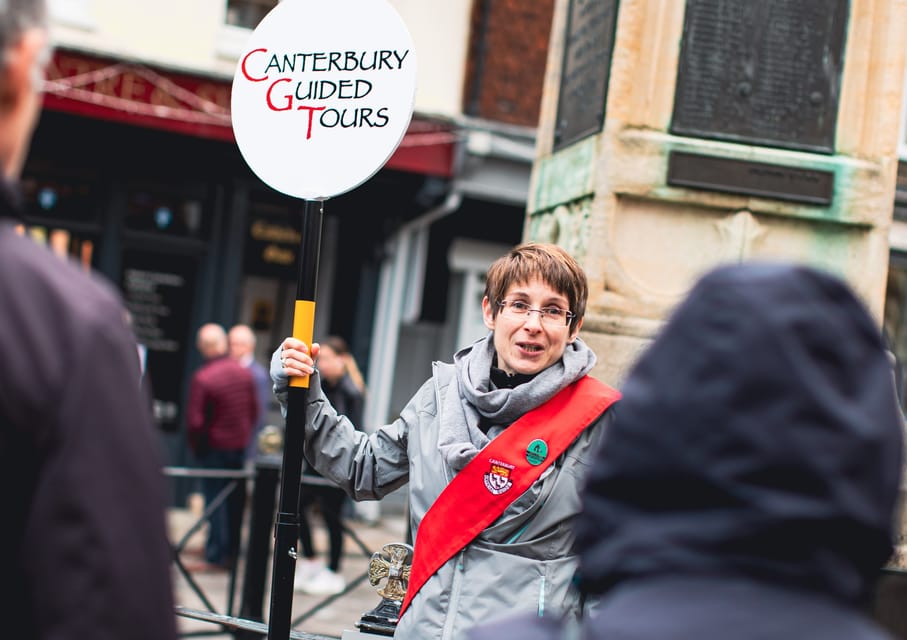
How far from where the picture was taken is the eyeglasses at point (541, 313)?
3014 millimetres

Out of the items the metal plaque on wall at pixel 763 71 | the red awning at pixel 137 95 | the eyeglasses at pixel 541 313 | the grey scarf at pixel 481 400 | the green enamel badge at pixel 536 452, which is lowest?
the green enamel badge at pixel 536 452

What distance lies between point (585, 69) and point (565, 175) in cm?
45

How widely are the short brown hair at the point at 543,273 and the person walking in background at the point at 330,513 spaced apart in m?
4.20

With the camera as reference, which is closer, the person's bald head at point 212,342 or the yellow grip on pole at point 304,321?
the yellow grip on pole at point 304,321

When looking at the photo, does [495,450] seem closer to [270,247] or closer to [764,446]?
[764,446]

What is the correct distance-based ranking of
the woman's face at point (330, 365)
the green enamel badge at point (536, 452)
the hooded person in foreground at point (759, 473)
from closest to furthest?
1. the hooded person in foreground at point (759, 473)
2. the green enamel badge at point (536, 452)
3. the woman's face at point (330, 365)

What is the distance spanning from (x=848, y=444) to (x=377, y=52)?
2.44 meters

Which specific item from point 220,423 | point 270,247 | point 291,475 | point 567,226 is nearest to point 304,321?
point 291,475

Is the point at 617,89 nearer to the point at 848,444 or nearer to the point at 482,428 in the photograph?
the point at 482,428

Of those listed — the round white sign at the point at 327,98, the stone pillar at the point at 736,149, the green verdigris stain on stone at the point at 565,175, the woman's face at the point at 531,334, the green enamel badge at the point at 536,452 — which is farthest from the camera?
the green verdigris stain on stone at the point at 565,175

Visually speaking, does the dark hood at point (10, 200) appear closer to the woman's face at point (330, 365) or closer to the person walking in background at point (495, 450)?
the person walking in background at point (495, 450)

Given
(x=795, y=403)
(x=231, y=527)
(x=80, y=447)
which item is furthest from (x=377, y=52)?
(x=231, y=527)

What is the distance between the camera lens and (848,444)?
1.15 m

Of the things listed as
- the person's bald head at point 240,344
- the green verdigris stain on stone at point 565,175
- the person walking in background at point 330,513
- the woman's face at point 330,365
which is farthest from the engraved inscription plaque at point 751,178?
the person's bald head at point 240,344
